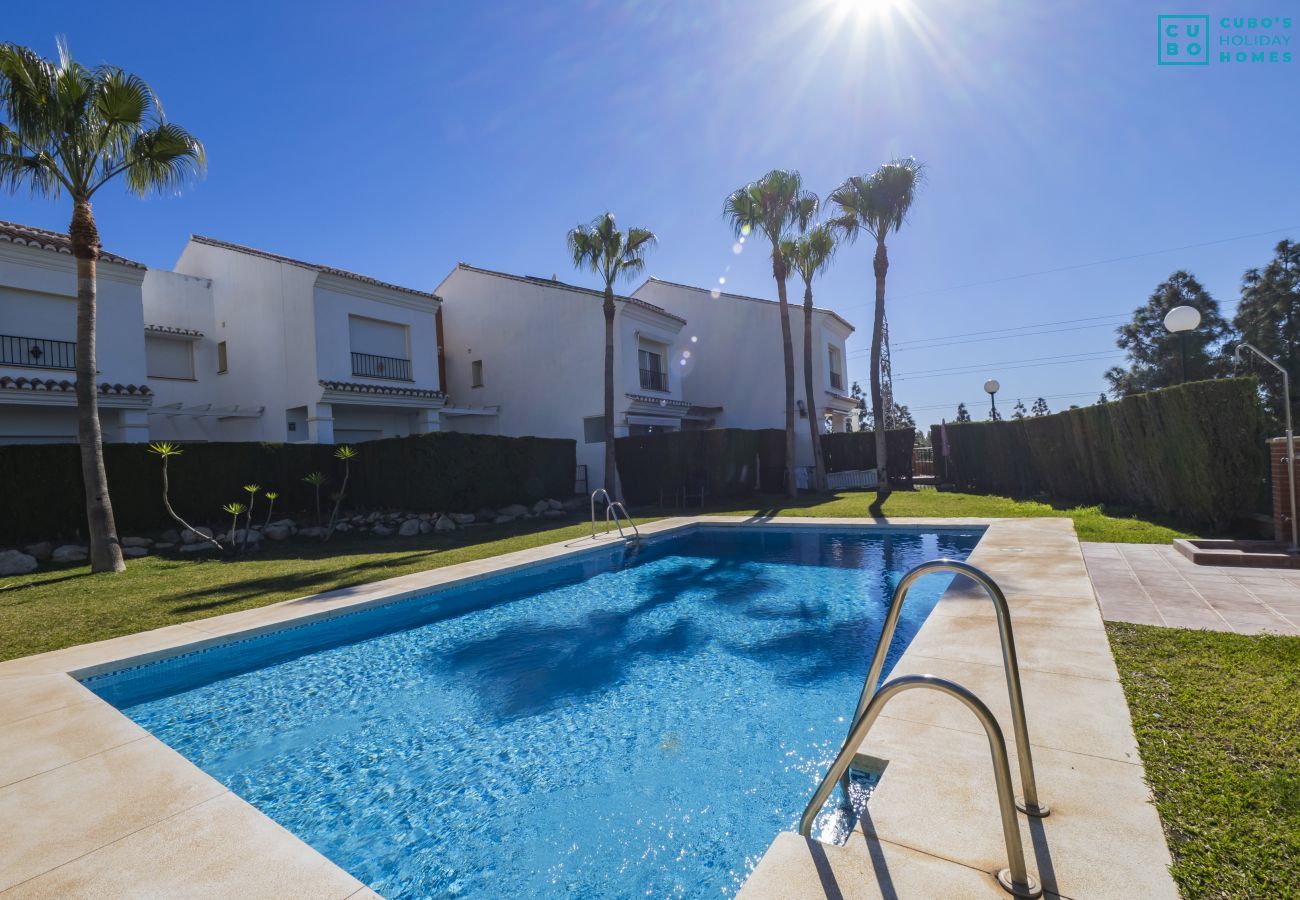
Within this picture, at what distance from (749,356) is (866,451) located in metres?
7.36

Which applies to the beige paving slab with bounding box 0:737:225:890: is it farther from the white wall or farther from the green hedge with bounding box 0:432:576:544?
the white wall

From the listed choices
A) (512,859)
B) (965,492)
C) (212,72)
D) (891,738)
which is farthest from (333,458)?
(965,492)

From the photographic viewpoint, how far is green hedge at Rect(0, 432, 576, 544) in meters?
12.4

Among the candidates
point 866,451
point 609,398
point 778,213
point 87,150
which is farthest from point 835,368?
point 87,150

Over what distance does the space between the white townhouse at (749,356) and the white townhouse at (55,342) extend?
21.8m

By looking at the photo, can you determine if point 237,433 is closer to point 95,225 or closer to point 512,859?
point 95,225

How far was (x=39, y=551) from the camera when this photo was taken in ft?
39.3

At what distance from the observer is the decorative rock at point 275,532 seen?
Answer: 47.9 ft

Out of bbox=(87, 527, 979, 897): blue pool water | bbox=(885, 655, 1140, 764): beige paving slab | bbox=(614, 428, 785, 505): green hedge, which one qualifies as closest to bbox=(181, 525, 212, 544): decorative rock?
bbox=(87, 527, 979, 897): blue pool water

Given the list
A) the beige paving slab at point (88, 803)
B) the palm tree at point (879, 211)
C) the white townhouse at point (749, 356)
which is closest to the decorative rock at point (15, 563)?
the beige paving slab at point (88, 803)

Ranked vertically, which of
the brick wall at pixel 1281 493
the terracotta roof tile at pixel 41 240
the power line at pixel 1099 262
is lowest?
the brick wall at pixel 1281 493

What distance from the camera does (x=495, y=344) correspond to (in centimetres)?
2641

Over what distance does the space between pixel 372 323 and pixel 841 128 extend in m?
17.7

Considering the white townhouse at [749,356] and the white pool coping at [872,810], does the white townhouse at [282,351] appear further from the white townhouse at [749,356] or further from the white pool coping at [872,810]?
the white pool coping at [872,810]
